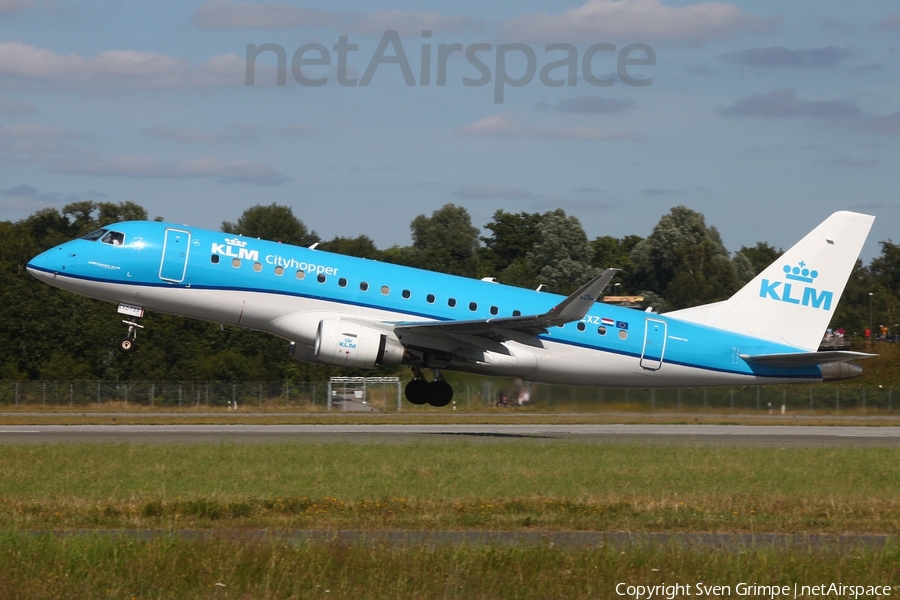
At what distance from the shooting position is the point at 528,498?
17.6m

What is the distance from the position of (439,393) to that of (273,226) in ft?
244

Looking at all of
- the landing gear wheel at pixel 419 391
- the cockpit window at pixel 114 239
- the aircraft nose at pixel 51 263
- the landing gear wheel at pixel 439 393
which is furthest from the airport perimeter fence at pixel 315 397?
the aircraft nose at pixel 51 263

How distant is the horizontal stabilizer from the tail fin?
115 cm

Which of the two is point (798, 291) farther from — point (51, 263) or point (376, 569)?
point (376, 569)

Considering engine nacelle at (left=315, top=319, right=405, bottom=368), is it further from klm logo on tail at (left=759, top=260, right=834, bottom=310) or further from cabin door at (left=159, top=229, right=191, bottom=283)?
klm logo on tail at (left=759, top=260, right=834, bottom=310)

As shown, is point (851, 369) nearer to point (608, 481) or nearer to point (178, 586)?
point (608, 481)

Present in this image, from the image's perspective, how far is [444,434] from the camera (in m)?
31.3

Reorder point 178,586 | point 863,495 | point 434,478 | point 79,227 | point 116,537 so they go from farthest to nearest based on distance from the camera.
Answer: point 79,227 < point 434,478 < point 863,495 < point 116,537 < point 178,586

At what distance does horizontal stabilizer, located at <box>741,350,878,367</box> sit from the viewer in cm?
3134

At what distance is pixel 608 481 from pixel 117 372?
46.3m

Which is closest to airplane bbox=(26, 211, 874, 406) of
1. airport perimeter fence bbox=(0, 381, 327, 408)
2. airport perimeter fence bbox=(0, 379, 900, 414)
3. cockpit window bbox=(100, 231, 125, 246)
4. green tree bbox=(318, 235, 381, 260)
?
cockpit window bbox=(100, 231, 125, 246)

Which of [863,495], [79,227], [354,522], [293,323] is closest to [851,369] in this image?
[863,495]

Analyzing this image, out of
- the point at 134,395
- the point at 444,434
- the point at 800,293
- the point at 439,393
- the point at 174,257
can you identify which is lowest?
the point at 444,434

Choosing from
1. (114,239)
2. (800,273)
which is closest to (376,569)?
(114,239)
